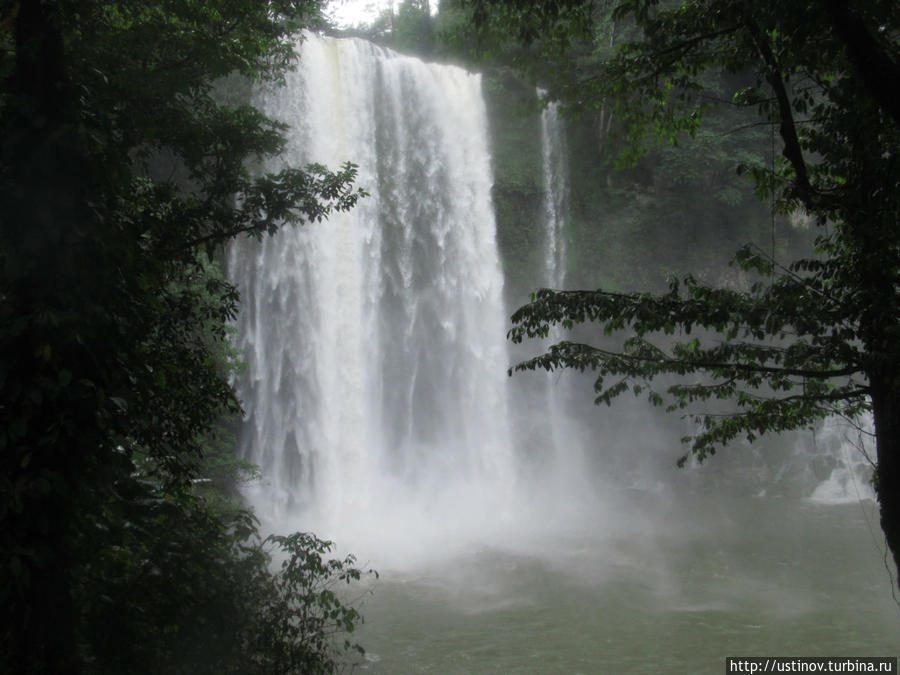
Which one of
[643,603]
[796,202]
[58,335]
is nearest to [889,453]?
[796,202]

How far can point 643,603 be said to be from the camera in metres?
11.5

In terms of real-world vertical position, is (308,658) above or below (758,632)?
above

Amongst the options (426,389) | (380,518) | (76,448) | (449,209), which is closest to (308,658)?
(76,448)

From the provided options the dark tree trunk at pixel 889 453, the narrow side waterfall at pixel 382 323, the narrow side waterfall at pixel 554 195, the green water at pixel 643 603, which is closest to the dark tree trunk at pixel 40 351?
the dark tree trunk at pixel 889 453

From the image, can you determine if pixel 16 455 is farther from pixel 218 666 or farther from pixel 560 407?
pixel 560 407

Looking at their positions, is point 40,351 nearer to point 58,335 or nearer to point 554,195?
point 58,335

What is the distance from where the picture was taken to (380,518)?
16812 millimetres

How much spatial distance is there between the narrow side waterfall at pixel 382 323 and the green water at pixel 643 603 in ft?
10.5

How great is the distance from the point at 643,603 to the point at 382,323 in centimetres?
982

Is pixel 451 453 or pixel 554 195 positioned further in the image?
pixel 554 195

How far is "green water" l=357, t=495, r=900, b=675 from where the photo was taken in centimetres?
929

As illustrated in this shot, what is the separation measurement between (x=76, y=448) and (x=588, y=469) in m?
19.2

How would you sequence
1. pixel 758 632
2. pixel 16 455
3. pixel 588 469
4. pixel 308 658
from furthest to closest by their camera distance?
pixel 588 469 → pixel 758 632 → pixel 308 658 → pixel 16 455

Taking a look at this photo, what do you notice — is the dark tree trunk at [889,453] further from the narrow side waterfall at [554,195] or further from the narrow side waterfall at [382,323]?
the narrow side waterfall at [554,195]
